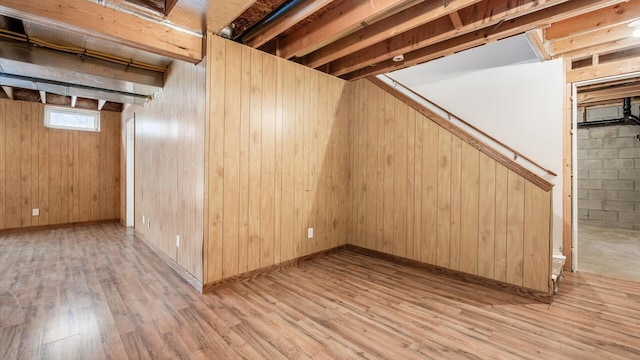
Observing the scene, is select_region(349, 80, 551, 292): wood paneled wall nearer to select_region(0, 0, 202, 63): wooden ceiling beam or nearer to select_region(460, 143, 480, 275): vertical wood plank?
select_region(460, 143, 480, 275): vertical wood plank

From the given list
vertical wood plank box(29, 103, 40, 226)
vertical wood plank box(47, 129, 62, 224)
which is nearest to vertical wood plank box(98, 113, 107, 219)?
vertical wood plank box(47, 129, 62, 224)

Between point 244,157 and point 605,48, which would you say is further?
point 605,48

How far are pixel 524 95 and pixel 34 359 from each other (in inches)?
205

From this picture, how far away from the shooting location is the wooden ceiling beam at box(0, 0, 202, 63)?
2.08 m

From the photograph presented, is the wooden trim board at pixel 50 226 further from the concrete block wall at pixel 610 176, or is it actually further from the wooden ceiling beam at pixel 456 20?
the concrete block wall at pixel 610 176

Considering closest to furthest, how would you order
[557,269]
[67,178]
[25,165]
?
[557,269] < [25,165] < [67,178]

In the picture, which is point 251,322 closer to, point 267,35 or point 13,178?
point 267,35

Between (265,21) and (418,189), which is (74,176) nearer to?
(265,21)

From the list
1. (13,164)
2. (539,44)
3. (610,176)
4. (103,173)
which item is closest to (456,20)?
Result: (539,44)

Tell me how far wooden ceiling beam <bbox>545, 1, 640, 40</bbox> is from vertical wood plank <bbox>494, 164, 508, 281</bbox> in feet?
5.55

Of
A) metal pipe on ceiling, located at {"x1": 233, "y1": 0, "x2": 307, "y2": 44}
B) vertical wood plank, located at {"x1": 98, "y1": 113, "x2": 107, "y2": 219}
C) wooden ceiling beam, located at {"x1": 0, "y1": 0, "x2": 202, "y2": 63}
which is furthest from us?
vertical wood plank, located at {"x1": 98, "y1": 113, "x2": 107, "y2": 219}

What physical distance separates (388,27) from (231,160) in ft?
6.77

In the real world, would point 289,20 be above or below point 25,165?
above

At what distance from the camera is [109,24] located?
236 centimetres
